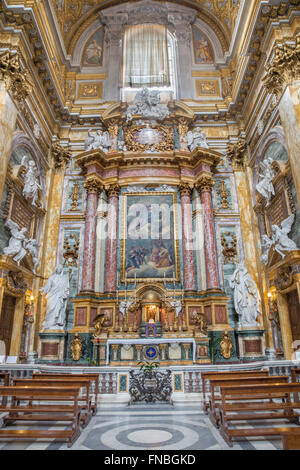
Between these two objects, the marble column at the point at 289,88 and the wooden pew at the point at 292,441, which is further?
the marble column at the point at 289,88

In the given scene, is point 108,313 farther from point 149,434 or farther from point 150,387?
point 149,434

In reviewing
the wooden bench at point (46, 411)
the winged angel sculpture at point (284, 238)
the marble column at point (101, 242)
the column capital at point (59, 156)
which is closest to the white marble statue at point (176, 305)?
the marble column at point (101, 242)

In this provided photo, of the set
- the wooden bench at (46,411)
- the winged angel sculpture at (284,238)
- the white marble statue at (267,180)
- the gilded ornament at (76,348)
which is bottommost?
the wooden bench at (46,411)

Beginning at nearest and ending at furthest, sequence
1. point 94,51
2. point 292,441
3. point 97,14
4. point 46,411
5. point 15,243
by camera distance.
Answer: point 292,441, point 46,411, point 15,243, point 94,51, point 97,14

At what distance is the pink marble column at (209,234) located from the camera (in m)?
11.7

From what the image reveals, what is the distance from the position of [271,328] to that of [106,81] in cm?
1236

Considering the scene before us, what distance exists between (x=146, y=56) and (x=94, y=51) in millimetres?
2648

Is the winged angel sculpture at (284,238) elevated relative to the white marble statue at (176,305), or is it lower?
elevated

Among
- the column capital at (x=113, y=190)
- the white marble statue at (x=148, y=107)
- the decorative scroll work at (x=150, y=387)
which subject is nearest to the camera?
the decorative scroll work at (x=150, y=387)

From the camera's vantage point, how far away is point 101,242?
41.3ft

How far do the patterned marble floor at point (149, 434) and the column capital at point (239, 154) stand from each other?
9978 millimetres

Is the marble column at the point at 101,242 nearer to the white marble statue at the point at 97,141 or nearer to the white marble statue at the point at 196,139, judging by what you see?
the white marble statue at the point at 97,141

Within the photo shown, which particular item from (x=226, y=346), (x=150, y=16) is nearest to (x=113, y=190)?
(x=226, y=346)

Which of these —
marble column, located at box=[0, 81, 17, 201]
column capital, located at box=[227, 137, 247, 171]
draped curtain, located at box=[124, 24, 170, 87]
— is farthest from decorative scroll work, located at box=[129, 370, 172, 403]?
draped curtain, located at box=[124, 24, 170, 87]
